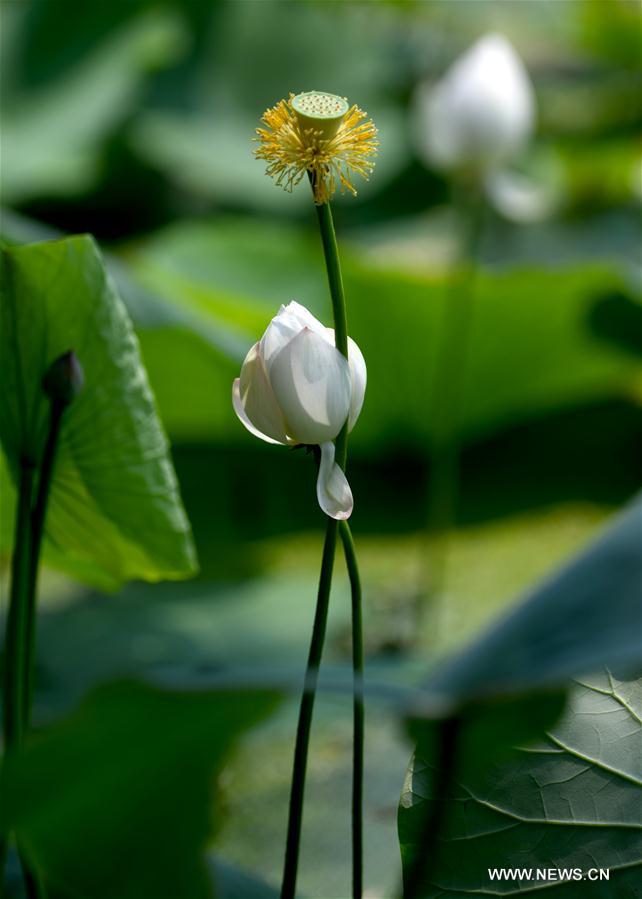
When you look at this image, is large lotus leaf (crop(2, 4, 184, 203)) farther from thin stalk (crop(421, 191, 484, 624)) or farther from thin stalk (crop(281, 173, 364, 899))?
thin stalk (crop(281, 173, 364, 899))

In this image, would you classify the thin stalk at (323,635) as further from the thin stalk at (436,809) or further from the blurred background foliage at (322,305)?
the blurred background foliage at (322,305)

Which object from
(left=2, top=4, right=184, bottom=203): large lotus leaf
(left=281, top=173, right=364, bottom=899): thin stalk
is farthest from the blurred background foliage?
(left=281, top=173, right=364, bottom=899): thin stalk

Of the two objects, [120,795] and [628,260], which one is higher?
[120,795]

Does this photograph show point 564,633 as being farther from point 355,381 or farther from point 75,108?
point 75,108

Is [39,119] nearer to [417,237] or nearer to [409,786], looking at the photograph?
[417,237]

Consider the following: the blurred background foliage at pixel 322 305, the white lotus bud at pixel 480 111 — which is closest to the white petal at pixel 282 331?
the blurred background foliage at pixel 322 305

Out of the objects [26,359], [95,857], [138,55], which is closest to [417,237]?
[138,55]

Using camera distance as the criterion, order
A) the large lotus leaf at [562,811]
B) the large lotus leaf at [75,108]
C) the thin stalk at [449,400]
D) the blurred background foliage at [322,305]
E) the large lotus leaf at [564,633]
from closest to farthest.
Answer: the large lotus leaf at [564,633] → the large lotus leaf at [562,811] → the blurred background foliage at [322,305] → the thin stalk at [449,400] → the large lotus leaf at [75,108]

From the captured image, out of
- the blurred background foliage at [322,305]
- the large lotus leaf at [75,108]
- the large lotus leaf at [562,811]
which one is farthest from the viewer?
the large lotus leaf at [75,108]
